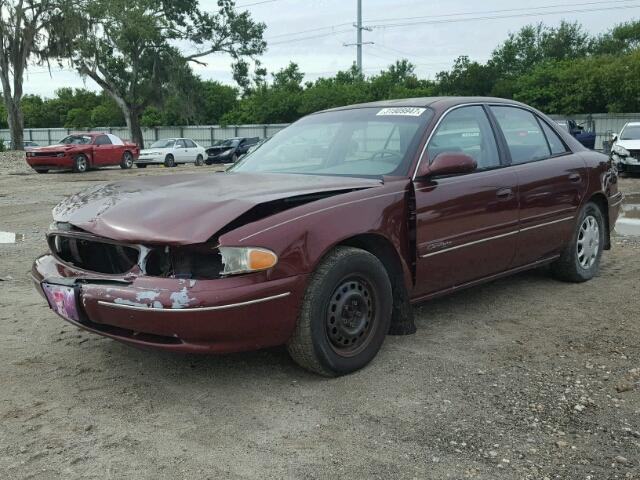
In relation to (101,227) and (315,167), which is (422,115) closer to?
(315,167)

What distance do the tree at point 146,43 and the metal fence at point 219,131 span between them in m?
3.92

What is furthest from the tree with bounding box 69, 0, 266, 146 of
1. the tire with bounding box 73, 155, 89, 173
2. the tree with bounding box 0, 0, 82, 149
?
the tire with bounding box 73, 155, 89, 173

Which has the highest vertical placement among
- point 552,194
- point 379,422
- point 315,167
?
point 315,167

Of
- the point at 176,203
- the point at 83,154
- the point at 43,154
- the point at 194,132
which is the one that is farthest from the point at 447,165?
the point at 194,132

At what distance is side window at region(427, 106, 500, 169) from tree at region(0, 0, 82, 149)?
104 feet

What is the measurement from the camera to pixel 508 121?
511 cm

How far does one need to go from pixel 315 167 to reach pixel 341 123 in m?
0.50

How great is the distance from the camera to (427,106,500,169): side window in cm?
440

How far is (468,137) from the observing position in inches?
184

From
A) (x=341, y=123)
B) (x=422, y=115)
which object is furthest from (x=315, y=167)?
(x=422, y=115)

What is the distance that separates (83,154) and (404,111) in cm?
2008

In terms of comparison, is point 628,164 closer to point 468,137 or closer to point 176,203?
point 468,137

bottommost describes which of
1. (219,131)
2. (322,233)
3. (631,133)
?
(322,233)

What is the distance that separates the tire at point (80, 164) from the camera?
2205cm
